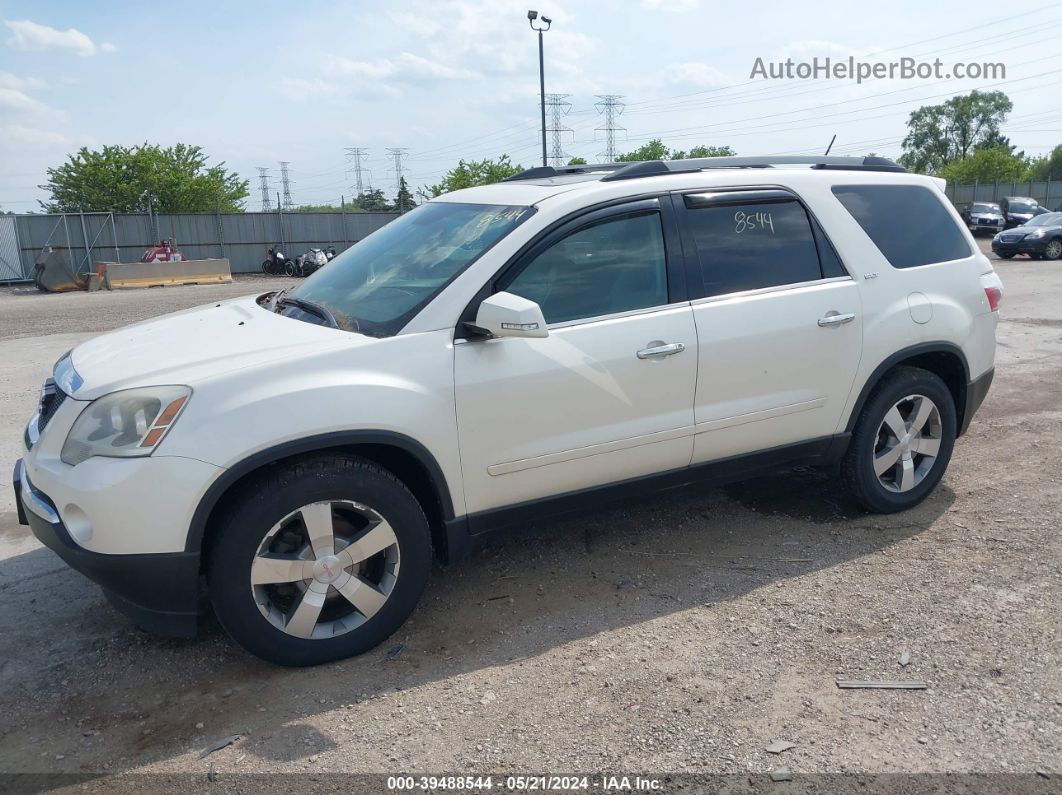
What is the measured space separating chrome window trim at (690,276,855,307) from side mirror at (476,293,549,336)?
967mm

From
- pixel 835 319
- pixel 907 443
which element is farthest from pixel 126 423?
pixel 907 443

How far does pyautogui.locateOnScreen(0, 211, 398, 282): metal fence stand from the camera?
26.5 metres

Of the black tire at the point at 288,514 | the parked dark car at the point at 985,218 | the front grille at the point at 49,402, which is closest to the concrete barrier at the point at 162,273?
the front grille at the point at 49,402

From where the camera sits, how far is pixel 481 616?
12.3 ft

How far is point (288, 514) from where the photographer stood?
3.13 m

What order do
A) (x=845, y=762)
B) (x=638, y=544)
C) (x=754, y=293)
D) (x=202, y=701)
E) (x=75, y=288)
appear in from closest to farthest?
(x=845, y=762) < (x=202, y=701) < (x=754, y=293) < (x=638, y=544) < (x=75, y=288)

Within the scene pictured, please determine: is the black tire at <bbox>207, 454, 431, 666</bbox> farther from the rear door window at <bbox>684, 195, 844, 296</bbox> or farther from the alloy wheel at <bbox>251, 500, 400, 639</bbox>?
the rear door window at <bbox>684, 195, 844, 296</bbox>

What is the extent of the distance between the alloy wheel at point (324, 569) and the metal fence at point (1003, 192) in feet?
149

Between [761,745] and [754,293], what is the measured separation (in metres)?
2.08

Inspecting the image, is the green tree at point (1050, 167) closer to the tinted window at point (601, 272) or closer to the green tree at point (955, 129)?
the green tree at point (955, 129)

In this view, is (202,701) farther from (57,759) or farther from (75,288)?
(75,288)

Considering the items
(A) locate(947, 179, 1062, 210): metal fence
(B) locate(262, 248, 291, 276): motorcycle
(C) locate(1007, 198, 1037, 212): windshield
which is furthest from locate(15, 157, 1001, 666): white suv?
(A) locate(947, 179, 1062, 210): metal fence

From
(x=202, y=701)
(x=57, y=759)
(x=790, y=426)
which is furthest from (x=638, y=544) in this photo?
(x=57, y=759)

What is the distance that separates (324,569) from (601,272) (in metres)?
1.72
